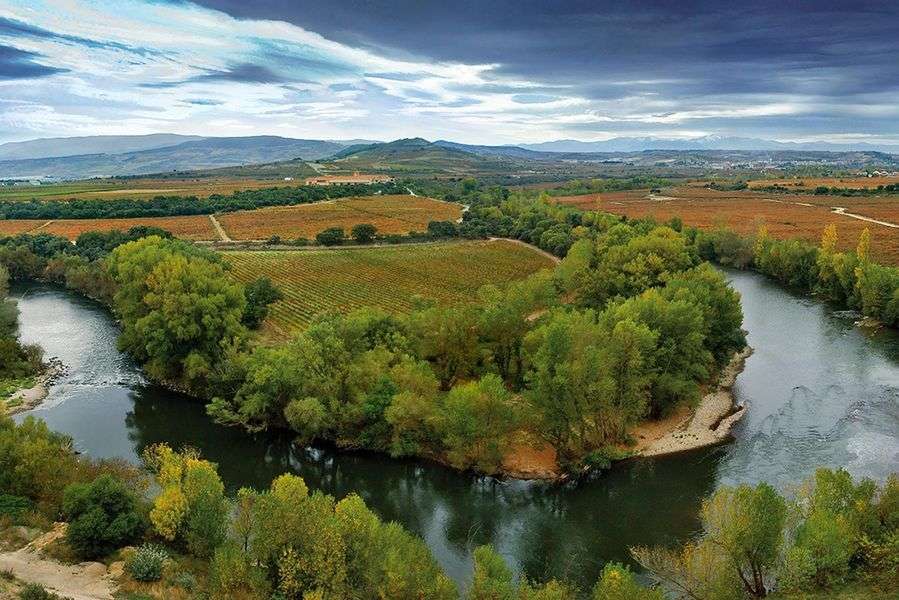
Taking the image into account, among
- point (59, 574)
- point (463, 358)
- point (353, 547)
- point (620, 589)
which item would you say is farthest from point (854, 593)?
point (59, 574)

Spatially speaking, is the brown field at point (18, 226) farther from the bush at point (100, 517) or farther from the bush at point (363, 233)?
the bush at point (100, 517)

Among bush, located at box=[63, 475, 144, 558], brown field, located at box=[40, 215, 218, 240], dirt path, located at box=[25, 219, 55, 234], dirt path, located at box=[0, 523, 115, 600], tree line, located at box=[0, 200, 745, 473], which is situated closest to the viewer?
dirt path, located at box=[0, 523, 115, 600]

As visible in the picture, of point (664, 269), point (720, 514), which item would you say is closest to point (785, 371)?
point (664, 269)

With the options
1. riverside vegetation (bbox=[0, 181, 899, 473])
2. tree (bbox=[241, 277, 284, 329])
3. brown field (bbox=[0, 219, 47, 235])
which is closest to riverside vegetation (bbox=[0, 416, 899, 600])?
riverside vegetation (bbox=[0, 181, 899, 473])

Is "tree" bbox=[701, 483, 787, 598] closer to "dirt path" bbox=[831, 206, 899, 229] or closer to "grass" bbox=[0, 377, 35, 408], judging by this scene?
"grass" bbox=[0, 377, 35, 408]

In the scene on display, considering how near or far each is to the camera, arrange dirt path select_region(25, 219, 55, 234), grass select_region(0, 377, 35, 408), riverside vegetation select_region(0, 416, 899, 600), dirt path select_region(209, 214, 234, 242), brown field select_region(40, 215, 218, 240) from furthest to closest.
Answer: dirt path select_region(25, 219, 55, 234) < brown field select_region(40, 215, 218, 240) < dirt path select_region(209, 214, 234, 242) < grass select_region(0, 377, 35, 408) < riverside vegetation select_region(0, 416, 899, 600)

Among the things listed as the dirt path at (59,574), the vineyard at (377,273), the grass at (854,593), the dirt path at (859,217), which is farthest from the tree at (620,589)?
the dirt path at (859,217)
